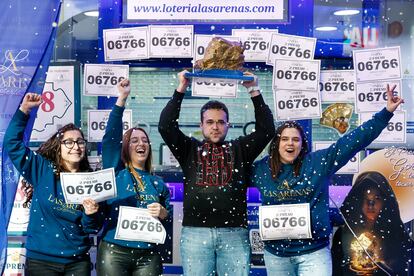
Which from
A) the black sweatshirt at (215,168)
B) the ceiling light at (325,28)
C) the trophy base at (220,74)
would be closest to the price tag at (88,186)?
the black sweatshirt at (215,168)

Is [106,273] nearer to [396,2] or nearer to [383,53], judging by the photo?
[383,53]

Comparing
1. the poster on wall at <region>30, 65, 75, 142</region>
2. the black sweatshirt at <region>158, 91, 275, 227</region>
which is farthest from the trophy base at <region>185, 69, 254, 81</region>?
the poster on wall at <region>30, 65, 75, 142</region>

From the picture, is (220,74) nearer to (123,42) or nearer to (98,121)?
(123,42)

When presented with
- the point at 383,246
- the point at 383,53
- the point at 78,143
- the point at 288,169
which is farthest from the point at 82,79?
the point at 383,246

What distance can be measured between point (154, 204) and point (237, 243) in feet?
1.84

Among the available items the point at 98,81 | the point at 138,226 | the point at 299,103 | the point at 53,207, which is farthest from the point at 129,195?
the point at 299,103

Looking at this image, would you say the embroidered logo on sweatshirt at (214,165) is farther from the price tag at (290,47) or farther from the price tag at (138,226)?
the price tag at (290,47)

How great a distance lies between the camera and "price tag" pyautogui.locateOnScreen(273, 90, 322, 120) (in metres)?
5.16

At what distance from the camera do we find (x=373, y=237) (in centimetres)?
529

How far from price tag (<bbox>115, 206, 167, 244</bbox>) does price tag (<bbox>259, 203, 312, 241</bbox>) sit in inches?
25.3

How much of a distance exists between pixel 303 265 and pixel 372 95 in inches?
58.9

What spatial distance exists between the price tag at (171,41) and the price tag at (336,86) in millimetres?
1018

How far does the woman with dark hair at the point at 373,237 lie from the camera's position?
5281 mm

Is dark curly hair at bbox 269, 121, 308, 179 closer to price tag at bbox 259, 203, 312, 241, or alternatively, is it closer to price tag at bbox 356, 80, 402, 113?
price tag at bbox 259, 203, 312, 241
